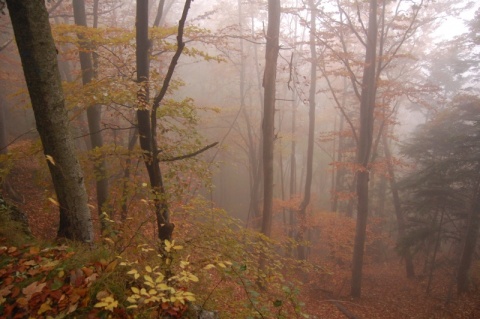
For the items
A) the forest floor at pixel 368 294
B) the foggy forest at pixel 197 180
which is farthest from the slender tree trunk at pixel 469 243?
the forest floor at pixel 368 294

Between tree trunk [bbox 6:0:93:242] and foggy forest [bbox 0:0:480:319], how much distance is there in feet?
0.05

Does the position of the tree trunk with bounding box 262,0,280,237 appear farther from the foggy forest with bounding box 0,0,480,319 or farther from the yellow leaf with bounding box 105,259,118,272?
the yellow leaf with bounding box 105,259,118,272

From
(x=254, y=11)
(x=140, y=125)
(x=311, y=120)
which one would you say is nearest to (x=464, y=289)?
(x=311, y=120)

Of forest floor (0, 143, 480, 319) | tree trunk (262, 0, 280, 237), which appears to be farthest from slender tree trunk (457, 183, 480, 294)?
tree trunk (262, 0, 280, 237)

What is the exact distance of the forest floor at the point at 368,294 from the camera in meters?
10.2

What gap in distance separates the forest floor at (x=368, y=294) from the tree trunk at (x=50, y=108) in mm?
6910

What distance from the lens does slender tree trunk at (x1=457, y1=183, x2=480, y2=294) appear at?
39.3 feet

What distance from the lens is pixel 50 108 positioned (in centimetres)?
299

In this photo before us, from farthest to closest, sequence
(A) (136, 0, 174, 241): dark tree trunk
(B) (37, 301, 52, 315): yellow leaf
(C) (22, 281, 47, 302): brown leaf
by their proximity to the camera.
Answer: (A) (136, 0, 174, 241): dark tree trunk, (C) (22, 281, 47, 302): brown leaf, (B) (37, 301, 52, 315): yellow leaf

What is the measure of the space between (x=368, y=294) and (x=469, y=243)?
4675 mm

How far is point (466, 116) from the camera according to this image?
13336mm

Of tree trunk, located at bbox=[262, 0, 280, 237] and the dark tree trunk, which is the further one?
tree trunk, located at bbox=[262, 0, 280, 237]

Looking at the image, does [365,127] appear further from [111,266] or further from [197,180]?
[111,266]

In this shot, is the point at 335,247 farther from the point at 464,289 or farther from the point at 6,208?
the point at 6,208
